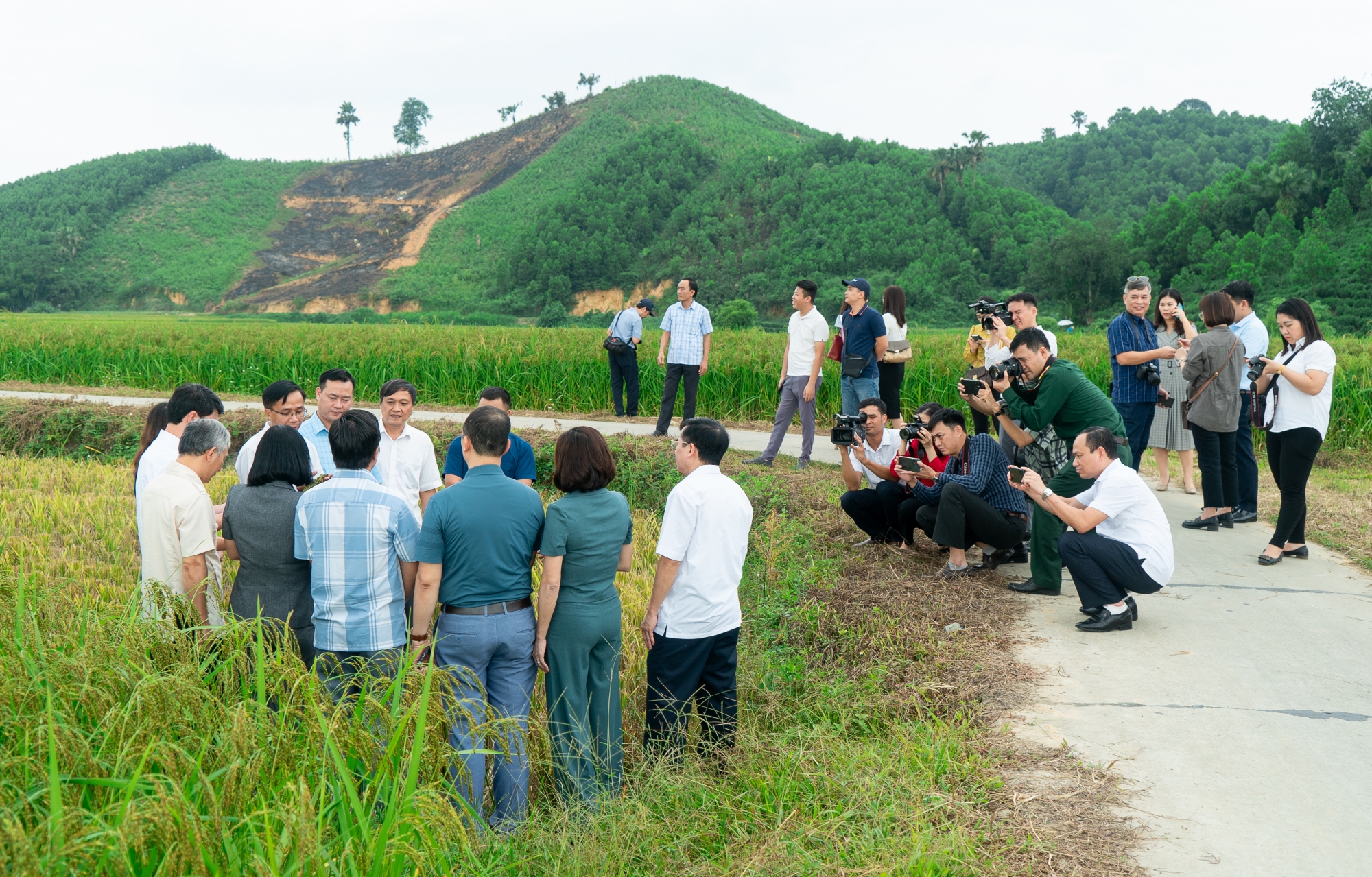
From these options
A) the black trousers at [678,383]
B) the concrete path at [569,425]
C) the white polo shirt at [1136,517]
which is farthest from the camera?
the concrete path at [569,425]

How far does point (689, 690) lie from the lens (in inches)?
168

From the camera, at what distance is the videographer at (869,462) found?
6.55 metres

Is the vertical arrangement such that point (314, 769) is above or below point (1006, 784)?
above

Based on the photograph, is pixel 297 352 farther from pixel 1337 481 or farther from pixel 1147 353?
pixel 1337 481

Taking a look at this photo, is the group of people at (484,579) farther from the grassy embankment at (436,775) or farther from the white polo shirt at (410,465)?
the white polo shirt at (410,465)

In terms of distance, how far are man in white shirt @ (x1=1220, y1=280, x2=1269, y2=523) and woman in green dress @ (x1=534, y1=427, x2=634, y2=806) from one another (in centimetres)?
593

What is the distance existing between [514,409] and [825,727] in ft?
39.0

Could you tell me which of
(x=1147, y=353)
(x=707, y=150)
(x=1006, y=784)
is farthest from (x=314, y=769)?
(x=707, y=150)

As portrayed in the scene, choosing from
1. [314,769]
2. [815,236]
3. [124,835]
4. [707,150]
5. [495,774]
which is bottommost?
[495,774]

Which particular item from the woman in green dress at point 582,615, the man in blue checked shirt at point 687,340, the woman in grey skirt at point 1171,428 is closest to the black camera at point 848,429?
the woman in green dress at point 582,615

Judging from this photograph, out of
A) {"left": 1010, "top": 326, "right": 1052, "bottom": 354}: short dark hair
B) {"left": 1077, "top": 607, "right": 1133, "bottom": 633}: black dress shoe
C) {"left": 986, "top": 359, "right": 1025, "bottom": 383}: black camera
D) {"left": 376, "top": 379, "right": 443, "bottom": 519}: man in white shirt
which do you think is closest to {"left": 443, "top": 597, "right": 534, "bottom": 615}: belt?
{"left": 376, "top": 379, "right": 443, "bottom": 519}: man in white shirt

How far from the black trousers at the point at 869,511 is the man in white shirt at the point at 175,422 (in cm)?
442

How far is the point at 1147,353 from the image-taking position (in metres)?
7.71

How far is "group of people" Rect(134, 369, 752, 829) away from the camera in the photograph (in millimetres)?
3801
